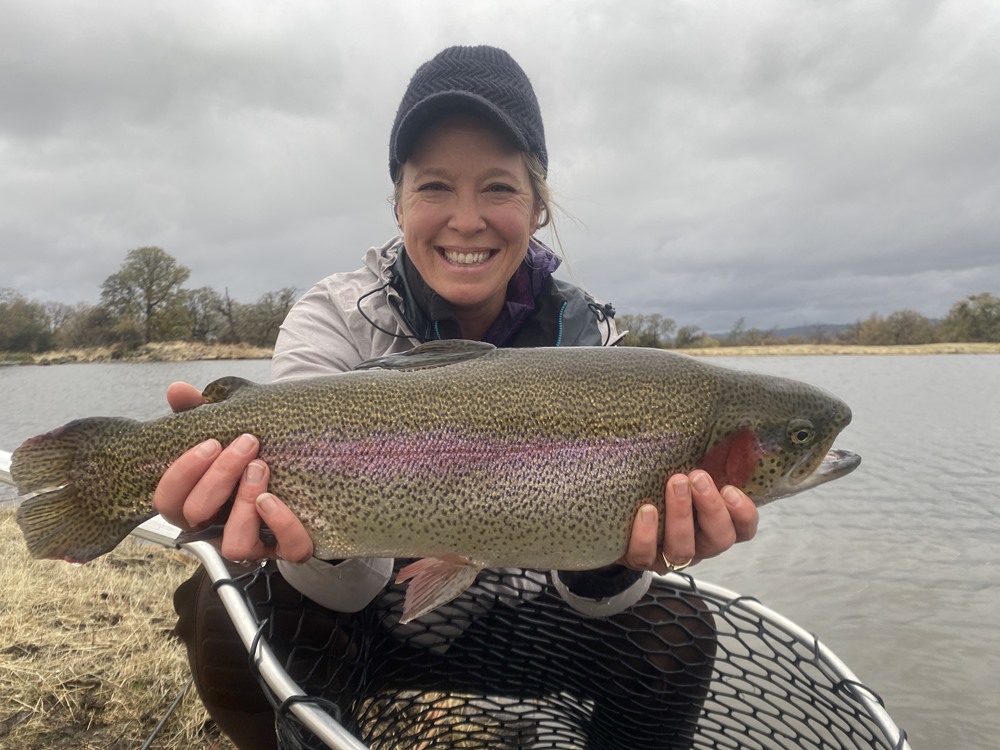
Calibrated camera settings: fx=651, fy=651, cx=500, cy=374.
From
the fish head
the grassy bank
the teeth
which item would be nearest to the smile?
the teeth

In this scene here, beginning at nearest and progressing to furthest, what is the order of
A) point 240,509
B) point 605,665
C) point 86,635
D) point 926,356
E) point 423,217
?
point 240,509
point 605,665
point 423,217
point 86,635
point 926,356

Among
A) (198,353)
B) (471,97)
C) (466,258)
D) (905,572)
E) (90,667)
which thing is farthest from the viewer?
(198,353)

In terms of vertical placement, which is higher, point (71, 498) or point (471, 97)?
point (471, 97)

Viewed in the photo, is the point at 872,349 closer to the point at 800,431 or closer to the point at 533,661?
the point at 800,431

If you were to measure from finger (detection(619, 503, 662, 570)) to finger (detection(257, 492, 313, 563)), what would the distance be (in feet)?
3.55

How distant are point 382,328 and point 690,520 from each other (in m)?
1.62

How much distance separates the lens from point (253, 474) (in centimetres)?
209

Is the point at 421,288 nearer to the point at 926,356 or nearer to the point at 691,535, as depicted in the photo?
the point at 691,535

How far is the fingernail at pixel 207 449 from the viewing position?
2.07 metres

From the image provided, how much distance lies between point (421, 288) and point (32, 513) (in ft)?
5.78

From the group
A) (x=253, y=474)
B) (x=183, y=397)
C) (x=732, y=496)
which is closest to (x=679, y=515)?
(x=732, y=496)

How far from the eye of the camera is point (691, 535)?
223 centimetres

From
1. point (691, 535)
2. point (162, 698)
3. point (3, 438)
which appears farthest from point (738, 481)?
point (3, 438)

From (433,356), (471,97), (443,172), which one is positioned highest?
(471,97)
